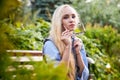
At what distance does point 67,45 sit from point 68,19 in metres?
0.34

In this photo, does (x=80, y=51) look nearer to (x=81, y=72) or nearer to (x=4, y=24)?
(x=81, y=72)

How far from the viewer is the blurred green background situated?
1.28m

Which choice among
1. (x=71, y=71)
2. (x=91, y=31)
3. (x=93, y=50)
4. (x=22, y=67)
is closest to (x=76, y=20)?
(x=71, y=71)

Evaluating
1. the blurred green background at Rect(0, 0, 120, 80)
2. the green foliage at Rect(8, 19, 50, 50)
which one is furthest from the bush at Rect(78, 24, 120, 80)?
the green foliage at Rect(8, 19, 50, 50)

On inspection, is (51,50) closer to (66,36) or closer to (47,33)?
(66,36)

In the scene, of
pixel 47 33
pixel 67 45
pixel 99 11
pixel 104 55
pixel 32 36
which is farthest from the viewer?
pixel 99 11

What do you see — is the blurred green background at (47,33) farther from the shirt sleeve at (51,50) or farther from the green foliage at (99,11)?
the shirt sleeve at (51,50)

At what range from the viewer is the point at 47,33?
777cm

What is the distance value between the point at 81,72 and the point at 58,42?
0.39m

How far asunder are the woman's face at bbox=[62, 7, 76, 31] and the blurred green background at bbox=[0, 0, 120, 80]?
42 cm

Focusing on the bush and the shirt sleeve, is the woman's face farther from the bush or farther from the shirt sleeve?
the bush

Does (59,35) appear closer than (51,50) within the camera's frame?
No

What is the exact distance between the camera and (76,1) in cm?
1848

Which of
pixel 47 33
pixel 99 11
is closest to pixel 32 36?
pixel 47 33
